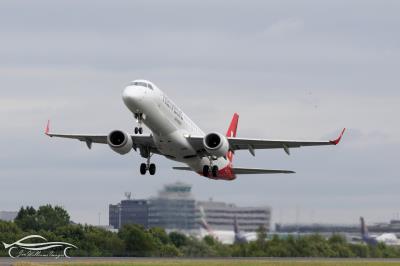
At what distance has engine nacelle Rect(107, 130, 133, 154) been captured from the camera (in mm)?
70000

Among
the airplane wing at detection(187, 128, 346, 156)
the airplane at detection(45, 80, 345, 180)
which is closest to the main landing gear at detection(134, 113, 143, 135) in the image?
the airplane at detection(45, 80, 345, 180)

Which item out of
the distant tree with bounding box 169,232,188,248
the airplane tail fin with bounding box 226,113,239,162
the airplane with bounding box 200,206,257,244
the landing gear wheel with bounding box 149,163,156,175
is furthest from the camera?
the airplane tail fin with bounding box 226,113,239,162

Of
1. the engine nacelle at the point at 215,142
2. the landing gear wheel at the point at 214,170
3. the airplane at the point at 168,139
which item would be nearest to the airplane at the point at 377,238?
the airplane at the point at 168,139

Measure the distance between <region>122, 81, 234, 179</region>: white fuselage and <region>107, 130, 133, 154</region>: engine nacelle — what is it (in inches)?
67.5

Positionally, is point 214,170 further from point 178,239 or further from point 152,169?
point 178,239

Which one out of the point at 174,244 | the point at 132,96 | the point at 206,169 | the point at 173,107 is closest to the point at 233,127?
the point at 174,244

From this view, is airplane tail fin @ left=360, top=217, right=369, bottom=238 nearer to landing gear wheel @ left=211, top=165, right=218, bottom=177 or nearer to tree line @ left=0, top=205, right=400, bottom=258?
tree line @ left=0, top=205, right=400, bottom=258

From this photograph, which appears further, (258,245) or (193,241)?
(258,245)

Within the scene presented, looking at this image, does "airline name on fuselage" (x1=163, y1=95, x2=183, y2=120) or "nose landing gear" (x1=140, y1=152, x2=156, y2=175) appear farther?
"nose landing gear" (x1=140, y1=152, x2=156, y2=175)
